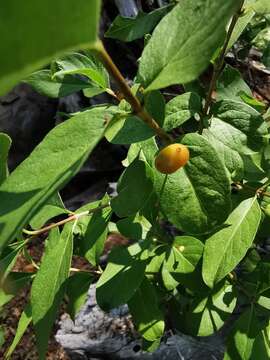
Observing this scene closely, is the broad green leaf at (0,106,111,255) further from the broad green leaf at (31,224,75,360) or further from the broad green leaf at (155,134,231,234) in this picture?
the broad green leaf at (31,224,75,360)

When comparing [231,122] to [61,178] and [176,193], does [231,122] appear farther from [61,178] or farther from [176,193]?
[61,178]

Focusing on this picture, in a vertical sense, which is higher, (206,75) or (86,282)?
(206,75)

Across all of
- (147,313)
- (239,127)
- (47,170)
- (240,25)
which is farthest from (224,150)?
(147,313)

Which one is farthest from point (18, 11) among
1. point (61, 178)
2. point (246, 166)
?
point (246, 166)

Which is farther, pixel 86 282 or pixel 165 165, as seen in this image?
pixel 86 282

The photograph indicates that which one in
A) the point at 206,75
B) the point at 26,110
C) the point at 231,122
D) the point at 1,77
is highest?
the point at 1,77

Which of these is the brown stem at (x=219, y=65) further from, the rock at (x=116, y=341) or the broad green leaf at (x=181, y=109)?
the rock at (x=116, y=341)

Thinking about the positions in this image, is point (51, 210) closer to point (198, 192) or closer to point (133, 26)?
point (198, 192)
